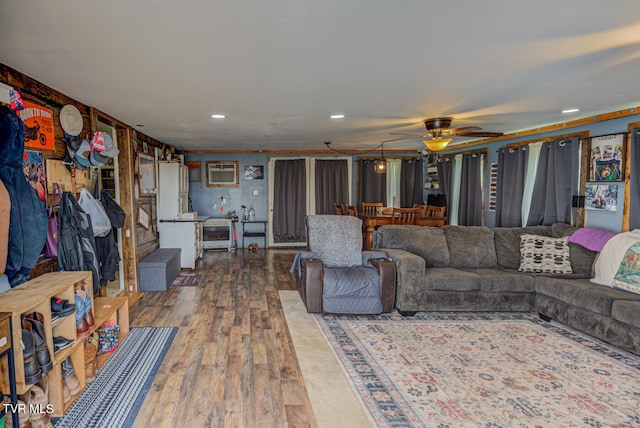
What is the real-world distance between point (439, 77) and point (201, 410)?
9.27 feet

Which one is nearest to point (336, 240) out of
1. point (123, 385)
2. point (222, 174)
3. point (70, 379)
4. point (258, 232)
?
point (123, 385)

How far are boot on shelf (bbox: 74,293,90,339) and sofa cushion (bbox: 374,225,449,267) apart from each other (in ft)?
10.6

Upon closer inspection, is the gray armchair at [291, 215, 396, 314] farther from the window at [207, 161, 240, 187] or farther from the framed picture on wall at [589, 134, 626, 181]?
the window at [207, 161, 240, 187]

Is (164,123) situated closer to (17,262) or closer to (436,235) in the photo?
(17,262)

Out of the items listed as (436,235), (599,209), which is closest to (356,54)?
(436,235)

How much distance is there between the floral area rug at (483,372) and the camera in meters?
2.17

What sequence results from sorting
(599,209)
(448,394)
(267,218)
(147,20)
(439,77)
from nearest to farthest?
(147,20) < (448,394) < (439,77) < (599,209) < (267,218)

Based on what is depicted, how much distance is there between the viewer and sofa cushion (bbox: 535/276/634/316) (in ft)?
10.3

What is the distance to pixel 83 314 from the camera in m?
2.47

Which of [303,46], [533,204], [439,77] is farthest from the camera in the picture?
[533,204]

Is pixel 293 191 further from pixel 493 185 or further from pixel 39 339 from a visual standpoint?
pixel 39 339

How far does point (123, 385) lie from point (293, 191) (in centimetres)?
588

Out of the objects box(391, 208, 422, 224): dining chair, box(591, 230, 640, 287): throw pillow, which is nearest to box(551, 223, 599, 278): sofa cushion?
box(591, 230, 640, 287): throw pillow

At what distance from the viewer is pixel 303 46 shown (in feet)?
6.84
